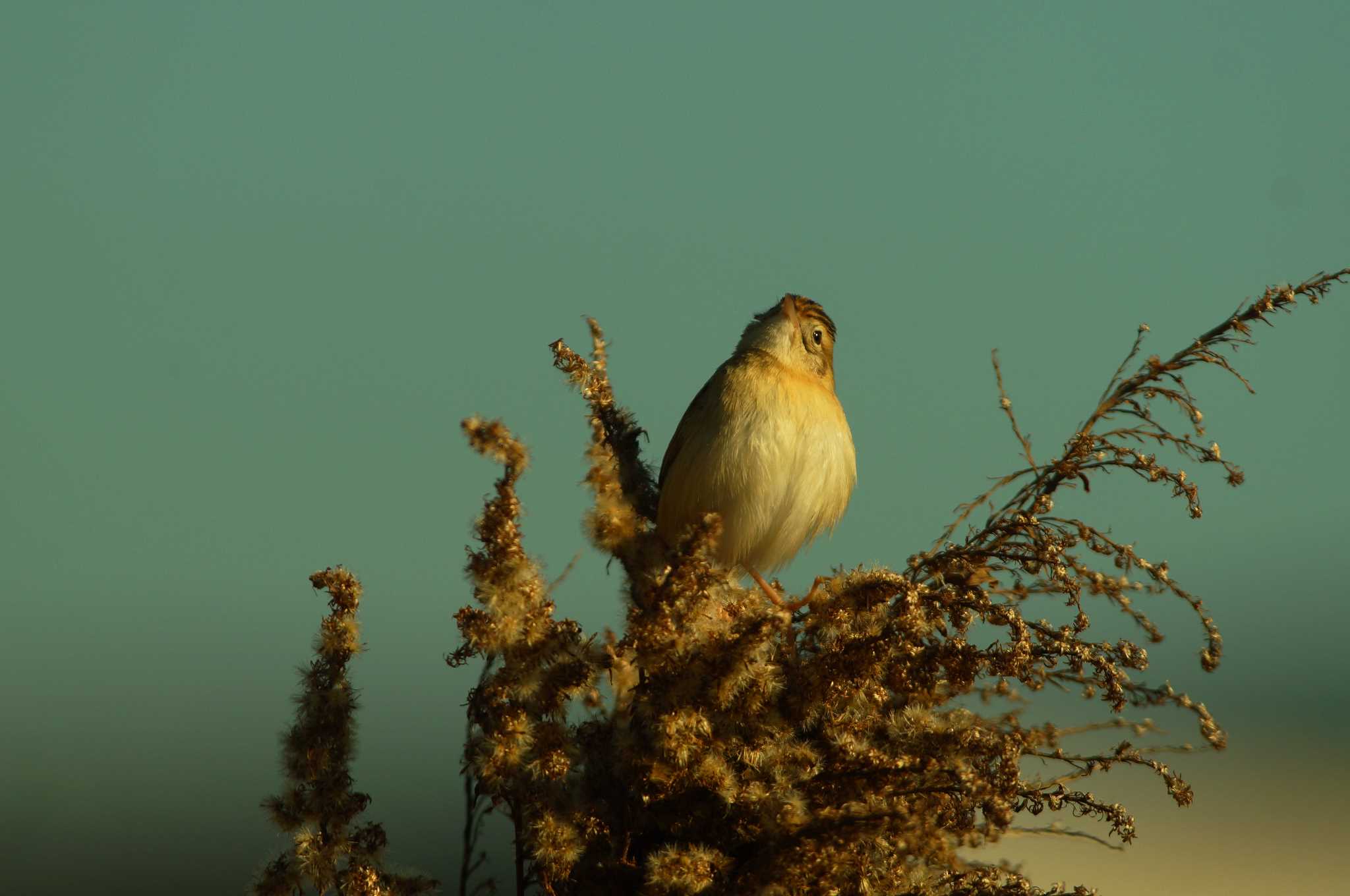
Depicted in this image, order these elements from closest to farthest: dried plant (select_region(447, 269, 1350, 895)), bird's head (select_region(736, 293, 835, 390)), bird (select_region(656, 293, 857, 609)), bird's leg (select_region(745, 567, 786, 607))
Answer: dried plant (select_region(447, 269, 1350, 895)) < bird's leg (select_region(745, 567, 786, 607)) < bird (select_region(656, 293, 857, 609)) < bird's head (select_region(736, 293, 835, 390))

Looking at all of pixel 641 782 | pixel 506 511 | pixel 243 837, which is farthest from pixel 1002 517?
pixel 243 837

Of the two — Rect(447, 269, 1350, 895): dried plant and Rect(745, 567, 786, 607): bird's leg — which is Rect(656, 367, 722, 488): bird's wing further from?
Rect(447, 269, 1350, 895): dried plant

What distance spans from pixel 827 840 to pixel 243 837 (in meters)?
1.90

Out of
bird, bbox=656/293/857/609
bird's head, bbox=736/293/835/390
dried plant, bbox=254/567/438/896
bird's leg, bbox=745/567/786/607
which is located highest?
bird's head, bbox=736/293/835/390

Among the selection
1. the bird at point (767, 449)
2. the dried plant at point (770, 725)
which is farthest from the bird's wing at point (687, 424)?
the dried plant at point (770, 725)

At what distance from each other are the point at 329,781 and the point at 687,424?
2259mm

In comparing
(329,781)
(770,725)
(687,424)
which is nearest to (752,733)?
(770,725)

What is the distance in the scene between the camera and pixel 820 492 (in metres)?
3.77

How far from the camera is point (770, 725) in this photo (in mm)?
1716

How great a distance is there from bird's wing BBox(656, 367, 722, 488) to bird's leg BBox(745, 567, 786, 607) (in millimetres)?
433

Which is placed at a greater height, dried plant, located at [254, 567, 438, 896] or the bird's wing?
the bird's wing

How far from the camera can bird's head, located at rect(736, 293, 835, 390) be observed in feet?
12.8

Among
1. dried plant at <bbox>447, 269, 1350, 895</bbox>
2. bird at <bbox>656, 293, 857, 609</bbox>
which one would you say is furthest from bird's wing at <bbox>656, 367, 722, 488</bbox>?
dried plant at <bbox>447, 269, 1350, 895</bbox>

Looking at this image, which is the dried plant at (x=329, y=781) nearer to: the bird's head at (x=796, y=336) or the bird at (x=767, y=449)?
the bird at (x=767, y=449)
